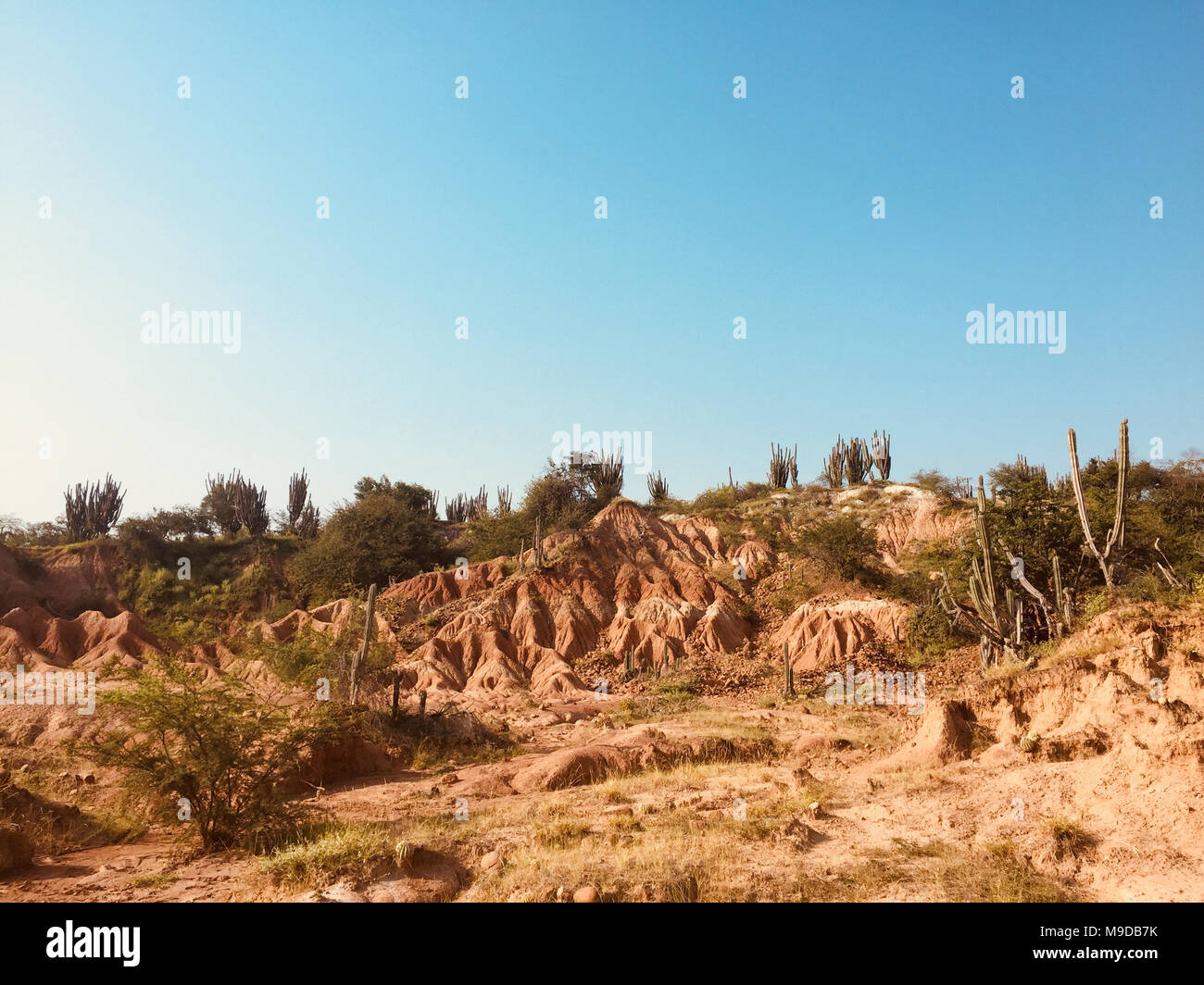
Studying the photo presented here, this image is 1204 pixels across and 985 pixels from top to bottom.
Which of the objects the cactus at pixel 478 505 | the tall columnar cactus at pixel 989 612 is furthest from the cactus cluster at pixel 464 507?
the tall columnar cactus at pixel 989 612

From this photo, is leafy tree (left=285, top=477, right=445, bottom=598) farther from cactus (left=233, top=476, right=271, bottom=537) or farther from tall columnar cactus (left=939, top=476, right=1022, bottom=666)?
tall columnar cactus (left=939, top=476, right=1022, bottom=666)

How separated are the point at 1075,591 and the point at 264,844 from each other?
2693 cm

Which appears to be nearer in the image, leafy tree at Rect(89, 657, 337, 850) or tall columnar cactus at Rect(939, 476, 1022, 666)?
leafy tree at Rect(89, 657, 337, 850)

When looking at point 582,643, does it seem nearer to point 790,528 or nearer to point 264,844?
→ point 790,528

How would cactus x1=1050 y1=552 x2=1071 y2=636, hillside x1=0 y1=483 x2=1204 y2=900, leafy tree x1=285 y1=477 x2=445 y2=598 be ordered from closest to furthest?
hillside x1=0 y1=483 x2=1204 y2=900
cactus x1=1050 y1=552 x2=1071 y2=636
leafy tree x1=285 y1=477 x2=445 y2=598

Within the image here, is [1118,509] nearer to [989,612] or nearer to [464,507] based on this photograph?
[989,612]

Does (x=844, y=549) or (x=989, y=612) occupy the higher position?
(x=844, y=549)

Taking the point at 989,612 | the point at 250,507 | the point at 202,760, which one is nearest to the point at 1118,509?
the point at 989,612

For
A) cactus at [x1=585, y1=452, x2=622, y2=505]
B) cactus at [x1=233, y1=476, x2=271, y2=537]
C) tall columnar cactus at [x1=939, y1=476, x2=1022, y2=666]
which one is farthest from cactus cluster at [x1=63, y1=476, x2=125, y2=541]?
tall columnar cactus at [x1=939, y1=476, x2=1022, y2=666]

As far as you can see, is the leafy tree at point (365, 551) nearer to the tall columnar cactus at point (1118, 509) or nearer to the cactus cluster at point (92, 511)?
the cactus cluster at point (92, 511)

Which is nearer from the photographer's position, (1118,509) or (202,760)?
(202,760)

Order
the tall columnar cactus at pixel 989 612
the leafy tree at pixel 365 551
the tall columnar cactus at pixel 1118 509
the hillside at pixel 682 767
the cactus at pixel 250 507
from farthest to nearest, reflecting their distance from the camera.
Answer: the cactus at pixel 250 507
the leafy tree at pixel 365 551
the tall columnar cactus at pixel 989 612
the tall columnar cactus at pixel 1118 509
the hillside at pixel 682 767
